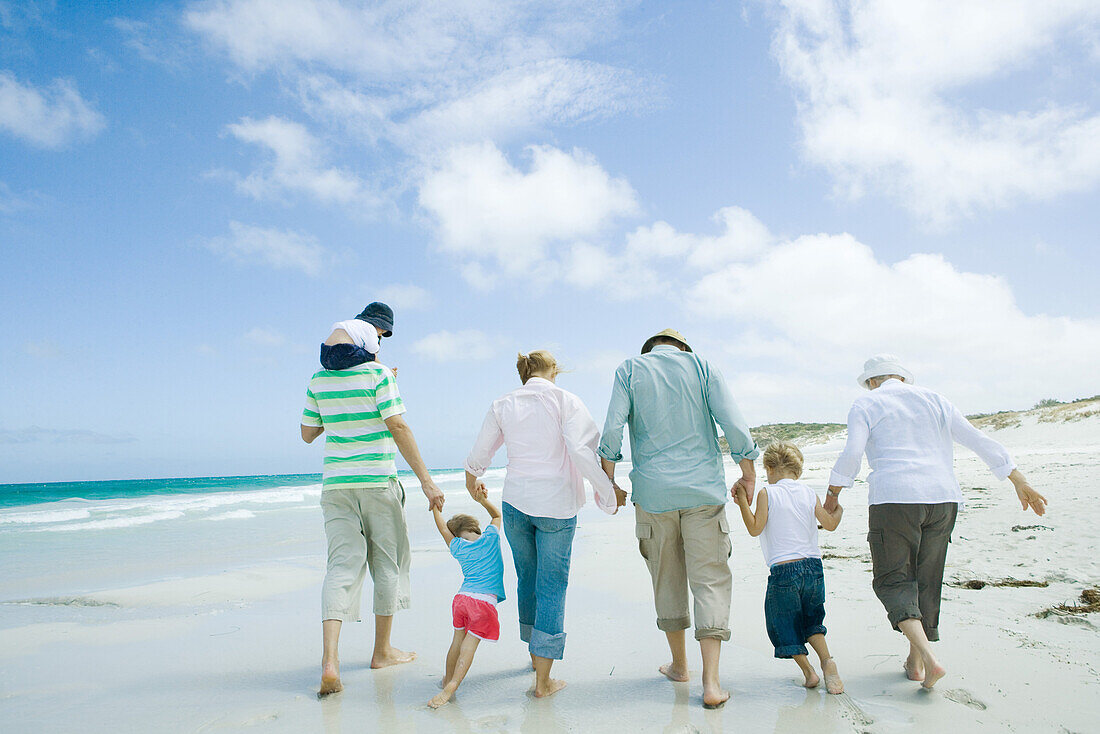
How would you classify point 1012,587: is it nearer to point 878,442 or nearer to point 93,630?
point 878,442

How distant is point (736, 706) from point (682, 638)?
1.54 ft

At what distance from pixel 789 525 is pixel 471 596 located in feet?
5.66

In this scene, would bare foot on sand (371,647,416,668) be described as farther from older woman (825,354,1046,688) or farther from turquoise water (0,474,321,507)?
turquoise water (0,474,321,507)

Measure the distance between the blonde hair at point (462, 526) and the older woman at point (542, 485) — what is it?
0.17 meters

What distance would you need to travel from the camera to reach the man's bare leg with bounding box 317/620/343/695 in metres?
3.28

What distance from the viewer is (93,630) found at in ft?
15.8

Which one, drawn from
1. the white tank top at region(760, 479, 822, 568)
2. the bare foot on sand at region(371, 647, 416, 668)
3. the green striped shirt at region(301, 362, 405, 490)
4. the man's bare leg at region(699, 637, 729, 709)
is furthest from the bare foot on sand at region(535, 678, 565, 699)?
the green striped shirt at region(301, 362, 405, 490)

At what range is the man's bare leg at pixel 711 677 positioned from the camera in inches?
119

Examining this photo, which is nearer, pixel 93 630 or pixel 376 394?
pixel 376 394

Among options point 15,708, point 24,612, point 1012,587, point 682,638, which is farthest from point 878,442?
point 24,612

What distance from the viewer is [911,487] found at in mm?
3250

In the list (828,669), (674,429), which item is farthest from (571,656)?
(674,429)

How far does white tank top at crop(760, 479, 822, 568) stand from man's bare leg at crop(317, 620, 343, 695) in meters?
2.31

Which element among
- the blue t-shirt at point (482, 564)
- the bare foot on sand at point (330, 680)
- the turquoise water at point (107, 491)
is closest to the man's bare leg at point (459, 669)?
the blue t-shirt at point (482, 564)
